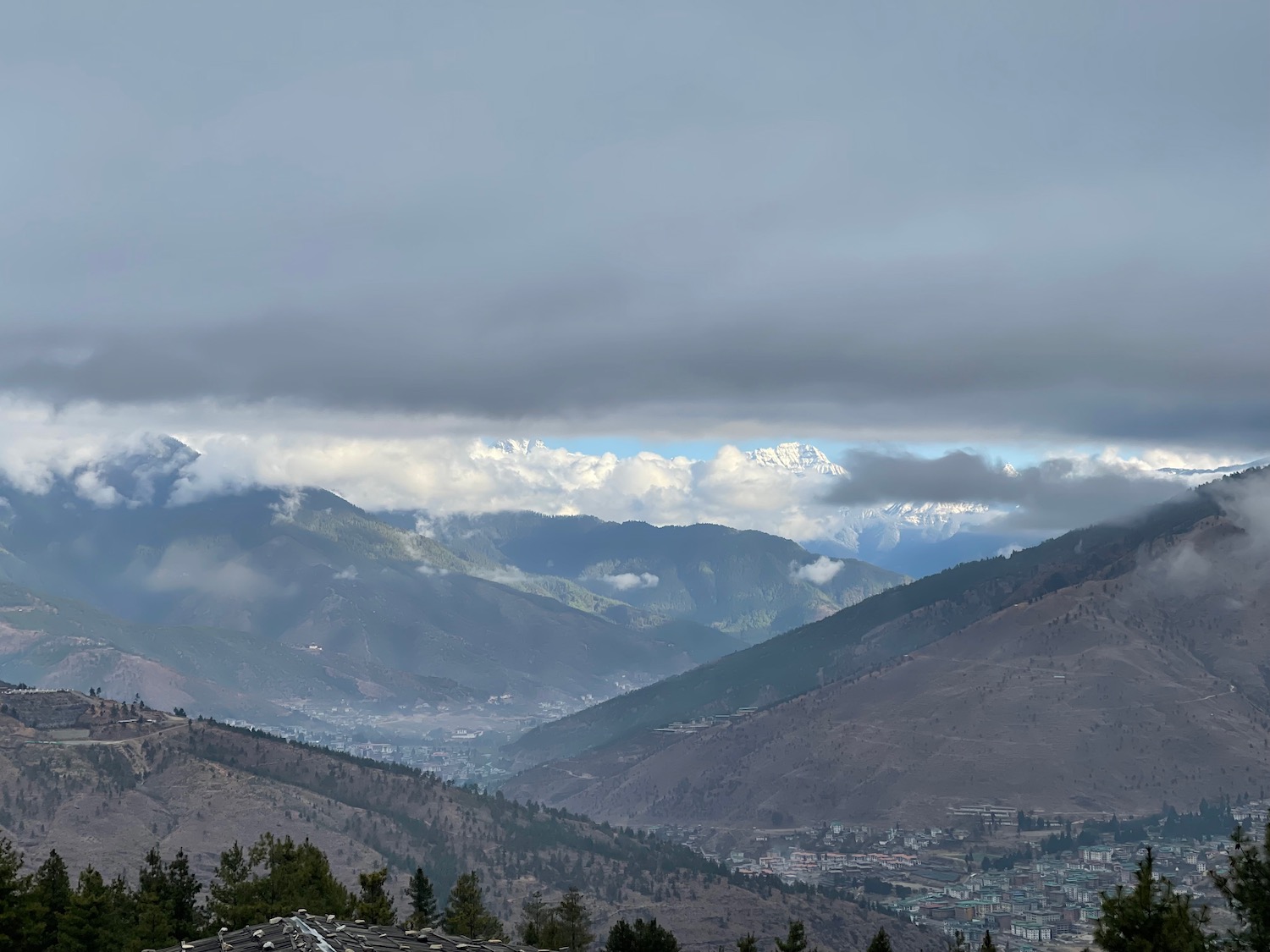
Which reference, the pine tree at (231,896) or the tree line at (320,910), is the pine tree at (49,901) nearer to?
the tree line at (320,910)

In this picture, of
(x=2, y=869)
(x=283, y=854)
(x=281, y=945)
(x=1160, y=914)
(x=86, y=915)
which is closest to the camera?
(x=281, y=945)

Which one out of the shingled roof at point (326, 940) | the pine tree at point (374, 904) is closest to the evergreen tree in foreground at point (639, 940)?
the pine tree at point (374, 904)

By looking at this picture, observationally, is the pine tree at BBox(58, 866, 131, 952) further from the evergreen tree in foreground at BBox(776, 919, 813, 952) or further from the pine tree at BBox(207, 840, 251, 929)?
the evergreen tree in foreground at BBox(776, 919, 813, 952)

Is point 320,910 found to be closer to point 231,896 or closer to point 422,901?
point 231,896

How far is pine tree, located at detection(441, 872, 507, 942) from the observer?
543ft

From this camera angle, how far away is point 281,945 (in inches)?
2990

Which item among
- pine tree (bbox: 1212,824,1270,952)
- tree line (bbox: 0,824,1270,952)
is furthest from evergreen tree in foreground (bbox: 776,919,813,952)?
pine tree (bbox: 1212,824,1270,952)

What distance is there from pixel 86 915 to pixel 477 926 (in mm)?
53790

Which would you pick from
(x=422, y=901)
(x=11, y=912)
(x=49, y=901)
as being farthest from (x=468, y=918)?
(x=11, y=912)

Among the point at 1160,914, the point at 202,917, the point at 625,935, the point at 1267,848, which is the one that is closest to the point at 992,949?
the point at 1160,914

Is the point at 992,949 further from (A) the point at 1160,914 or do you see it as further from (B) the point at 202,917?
(B) the point at 202,917

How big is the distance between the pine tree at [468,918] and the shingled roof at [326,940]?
7306 cm

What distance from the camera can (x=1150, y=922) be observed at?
3494 inches

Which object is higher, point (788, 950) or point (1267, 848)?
point (1267, 848)
